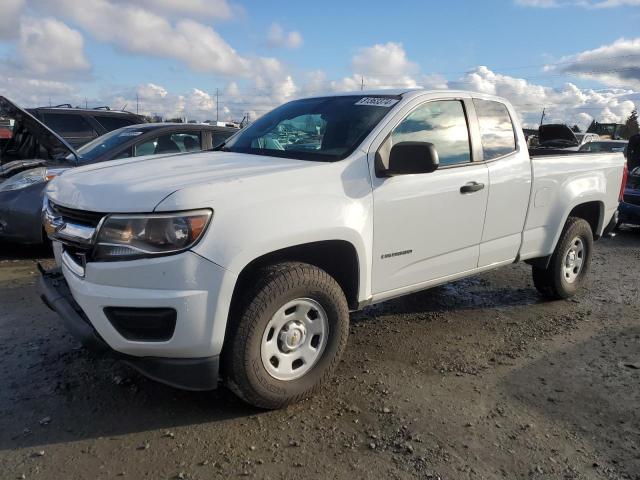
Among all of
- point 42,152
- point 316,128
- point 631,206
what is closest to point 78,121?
point 42,152

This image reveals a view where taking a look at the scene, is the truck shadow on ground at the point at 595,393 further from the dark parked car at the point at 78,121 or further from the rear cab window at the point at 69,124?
the rear cab window at the point at 69,124

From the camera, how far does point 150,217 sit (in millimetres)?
2547

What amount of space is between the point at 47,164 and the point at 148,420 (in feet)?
14.9

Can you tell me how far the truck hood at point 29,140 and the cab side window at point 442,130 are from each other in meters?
4.10

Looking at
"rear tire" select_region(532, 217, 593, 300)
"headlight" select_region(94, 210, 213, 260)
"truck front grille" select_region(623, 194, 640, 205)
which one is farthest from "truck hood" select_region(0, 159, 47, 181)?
"truck front grille" select_region(623, 194, 640, 205)

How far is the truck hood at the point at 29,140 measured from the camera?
6023mm

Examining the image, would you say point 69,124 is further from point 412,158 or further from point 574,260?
point 574,260

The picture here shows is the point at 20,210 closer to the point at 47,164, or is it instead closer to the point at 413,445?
the point at 47,164

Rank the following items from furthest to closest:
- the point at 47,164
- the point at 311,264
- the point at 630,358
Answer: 1. the point at 47,164
2. the point at 630,358
3. the point at 311,264

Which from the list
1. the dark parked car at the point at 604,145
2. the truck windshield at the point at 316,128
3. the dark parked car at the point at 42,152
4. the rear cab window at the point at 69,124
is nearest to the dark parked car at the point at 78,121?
the rear cab window at the point at 69,124

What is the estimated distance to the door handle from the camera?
380cm

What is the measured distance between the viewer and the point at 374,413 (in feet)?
10.2

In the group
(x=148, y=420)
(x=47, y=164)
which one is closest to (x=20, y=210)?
(x=47, y=164)

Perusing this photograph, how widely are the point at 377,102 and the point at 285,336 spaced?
1.75 m
